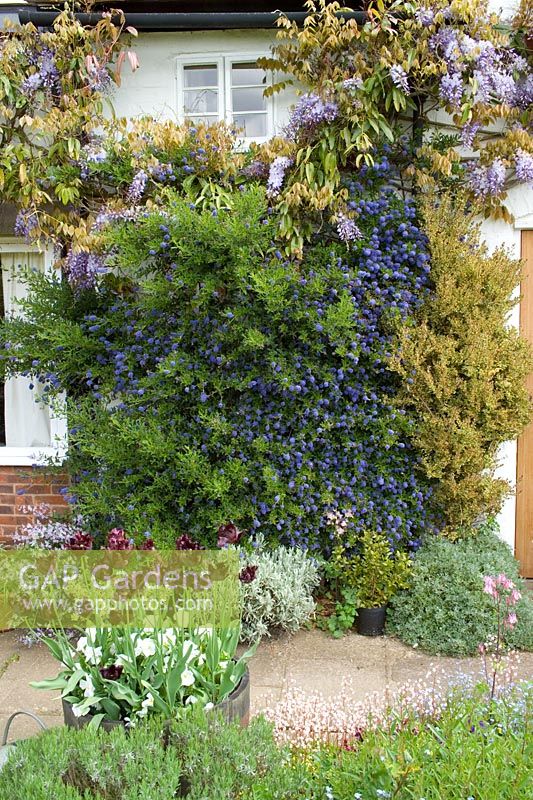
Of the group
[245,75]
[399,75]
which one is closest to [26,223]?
[245,75]

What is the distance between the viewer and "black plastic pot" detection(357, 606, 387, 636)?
16.1 feet

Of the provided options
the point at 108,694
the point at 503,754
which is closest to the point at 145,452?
the point at 108,694

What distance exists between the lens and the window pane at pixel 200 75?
5.68 m

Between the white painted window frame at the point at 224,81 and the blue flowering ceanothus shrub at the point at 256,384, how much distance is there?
3.28 ft

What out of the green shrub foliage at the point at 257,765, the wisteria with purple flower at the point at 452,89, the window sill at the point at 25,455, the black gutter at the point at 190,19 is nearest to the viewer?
the green shrub foliage at the point at 257,765

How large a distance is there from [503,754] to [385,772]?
15.4 inches

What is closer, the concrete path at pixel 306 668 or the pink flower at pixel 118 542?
the pink flower at pixel 118 542

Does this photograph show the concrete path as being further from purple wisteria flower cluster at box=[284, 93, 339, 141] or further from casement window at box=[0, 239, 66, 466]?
purple wisteria flower cluster at box=[284, 93, 339, 141]

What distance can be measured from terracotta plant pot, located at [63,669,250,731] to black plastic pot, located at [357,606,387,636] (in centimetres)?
205

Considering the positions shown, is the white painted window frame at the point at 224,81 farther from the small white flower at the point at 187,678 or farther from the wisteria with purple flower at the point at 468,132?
the small white flower at the point at 187,678

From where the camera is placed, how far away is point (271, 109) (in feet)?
18.4

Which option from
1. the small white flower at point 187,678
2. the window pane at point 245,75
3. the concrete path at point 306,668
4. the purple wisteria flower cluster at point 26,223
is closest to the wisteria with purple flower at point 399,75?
the window pane at point 245,75

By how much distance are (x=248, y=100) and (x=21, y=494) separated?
3544 millimetres

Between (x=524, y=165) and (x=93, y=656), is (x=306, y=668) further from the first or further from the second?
(x=524, y=165)
